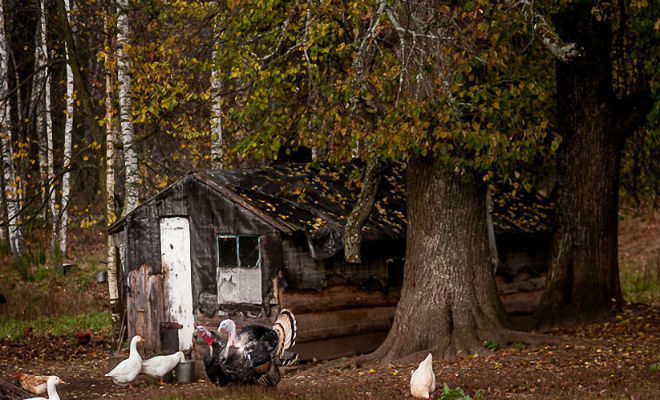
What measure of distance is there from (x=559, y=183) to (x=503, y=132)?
3684 mm

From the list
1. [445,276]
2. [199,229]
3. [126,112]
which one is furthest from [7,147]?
[445,276]

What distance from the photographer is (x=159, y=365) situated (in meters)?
13.4

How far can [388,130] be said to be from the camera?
12336 millimetres

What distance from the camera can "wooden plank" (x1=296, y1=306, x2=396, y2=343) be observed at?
14957 millimetres

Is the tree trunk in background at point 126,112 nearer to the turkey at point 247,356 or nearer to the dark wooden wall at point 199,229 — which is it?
the dark wooden wall at point 199,229

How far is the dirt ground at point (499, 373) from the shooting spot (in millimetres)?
10609

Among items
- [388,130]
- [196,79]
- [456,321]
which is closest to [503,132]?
[388,130]

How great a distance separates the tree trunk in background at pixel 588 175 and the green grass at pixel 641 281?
19.7 feet

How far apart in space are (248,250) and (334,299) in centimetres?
181

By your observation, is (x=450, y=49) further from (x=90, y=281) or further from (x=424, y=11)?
(x=90, y=281)

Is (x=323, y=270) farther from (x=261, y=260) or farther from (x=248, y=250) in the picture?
(x=248, y=250)

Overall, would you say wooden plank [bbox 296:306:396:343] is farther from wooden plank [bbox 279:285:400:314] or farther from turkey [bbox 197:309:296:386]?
turkey [bbox 197:309:296:386]

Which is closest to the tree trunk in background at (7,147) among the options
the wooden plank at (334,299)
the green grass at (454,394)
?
the wooden plank at (334,299)

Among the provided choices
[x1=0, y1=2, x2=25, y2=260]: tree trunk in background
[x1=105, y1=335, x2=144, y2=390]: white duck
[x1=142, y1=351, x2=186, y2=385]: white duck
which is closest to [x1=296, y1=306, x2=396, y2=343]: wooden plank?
[x1=142, y1=351, x2=186, y2=385]: white duck
